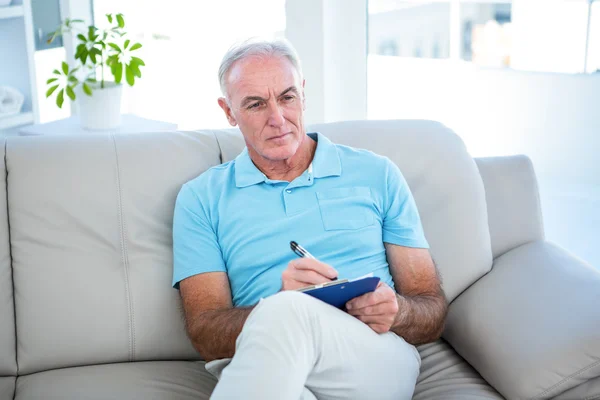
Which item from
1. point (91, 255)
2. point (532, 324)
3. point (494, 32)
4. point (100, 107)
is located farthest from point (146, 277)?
point (494, 32)

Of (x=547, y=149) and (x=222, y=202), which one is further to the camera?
(x=547, y=149)

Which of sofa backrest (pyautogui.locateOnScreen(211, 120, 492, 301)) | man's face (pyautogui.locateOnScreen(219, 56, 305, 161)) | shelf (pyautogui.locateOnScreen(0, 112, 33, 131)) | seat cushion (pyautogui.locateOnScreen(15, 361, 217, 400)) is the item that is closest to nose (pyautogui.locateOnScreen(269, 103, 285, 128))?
man's face (pyautogui.locateOnScreen(219, 56, 305, 161))

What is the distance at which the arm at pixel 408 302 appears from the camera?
1.67m

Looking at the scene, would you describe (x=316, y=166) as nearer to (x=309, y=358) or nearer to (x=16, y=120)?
(x=309, y=358)

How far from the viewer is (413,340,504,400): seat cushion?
5.77ft

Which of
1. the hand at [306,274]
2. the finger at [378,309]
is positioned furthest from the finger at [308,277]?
the finger at [378,309]

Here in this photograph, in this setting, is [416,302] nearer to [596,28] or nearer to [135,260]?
[135,260]

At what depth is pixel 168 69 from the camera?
356 cm

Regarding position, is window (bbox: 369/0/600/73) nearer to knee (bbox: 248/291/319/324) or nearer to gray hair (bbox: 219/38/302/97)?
gray hair (bbox: 219/38/302/97)

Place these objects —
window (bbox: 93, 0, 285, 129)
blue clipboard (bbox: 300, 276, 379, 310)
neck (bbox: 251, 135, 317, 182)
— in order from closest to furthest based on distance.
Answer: blue clipboard (bbox: 300, 276, 379, 310) < neck (bbox: 251, 135, 317, 182) < window (bbox: 93, 0, 285, 129)

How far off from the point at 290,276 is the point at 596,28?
1509 millimetres

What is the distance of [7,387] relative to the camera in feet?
6.02

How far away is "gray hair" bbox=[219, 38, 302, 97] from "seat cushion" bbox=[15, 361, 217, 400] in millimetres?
742

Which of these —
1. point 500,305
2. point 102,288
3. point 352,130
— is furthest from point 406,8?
point 102,288
